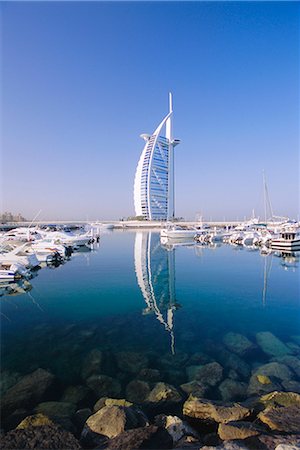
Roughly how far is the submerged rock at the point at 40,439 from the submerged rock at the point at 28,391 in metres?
1.68

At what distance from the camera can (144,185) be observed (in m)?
120

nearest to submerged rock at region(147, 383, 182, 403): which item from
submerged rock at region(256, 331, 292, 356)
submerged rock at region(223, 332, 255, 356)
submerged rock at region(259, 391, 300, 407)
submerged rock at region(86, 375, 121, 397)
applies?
submerged rock at region(86, 375, 121, 397)

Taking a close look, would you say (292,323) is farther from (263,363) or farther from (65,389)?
(65,389)

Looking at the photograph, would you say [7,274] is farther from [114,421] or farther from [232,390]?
[232,390]

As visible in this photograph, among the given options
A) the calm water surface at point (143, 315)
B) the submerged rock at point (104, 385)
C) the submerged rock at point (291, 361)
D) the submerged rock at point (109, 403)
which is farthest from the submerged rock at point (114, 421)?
the submerged rock at point (291, 361)

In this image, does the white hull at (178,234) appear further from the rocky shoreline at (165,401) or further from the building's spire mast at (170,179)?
the building's spire mast at (170,179)

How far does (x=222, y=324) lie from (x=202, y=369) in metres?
3.88

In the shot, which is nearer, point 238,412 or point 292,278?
point 238,412

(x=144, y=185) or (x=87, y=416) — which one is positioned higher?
(x=144, y=185)

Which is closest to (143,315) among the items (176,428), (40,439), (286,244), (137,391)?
(137,391)

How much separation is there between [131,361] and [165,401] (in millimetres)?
2206

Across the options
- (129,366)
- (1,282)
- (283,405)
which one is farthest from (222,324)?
(1,282)

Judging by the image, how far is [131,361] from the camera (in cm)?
788

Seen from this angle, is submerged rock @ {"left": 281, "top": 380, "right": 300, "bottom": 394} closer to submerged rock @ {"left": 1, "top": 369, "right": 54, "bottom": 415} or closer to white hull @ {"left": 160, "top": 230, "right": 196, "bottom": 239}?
submerged rock @ {"left": 1, "top": 369, "right": 54, "bottom": 415}
